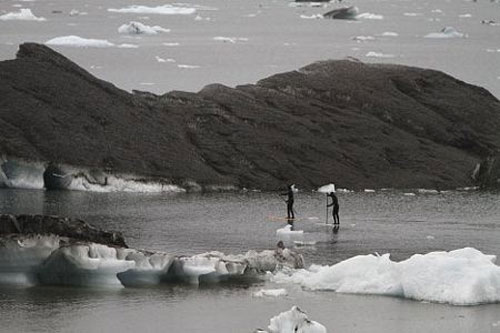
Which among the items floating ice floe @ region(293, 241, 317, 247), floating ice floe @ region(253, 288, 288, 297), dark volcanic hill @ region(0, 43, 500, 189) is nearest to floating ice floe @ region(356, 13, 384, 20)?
dark volcanic hill @ region(0, 43, 500, 189)

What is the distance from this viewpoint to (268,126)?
54.4m

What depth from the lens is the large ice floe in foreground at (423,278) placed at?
31.1 m

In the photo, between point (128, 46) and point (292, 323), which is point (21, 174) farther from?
point (128, 46)

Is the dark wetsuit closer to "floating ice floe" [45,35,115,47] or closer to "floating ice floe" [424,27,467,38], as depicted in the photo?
"floating ice floe" [45,35,115,47]

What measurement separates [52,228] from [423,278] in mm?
9464

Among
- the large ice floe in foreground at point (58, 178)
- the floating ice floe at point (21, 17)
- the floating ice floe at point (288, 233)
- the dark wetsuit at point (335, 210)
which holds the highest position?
the floating ice floe at point (21, 17)

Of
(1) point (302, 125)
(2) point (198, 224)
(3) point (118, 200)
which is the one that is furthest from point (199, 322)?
(1) point (302, 125)

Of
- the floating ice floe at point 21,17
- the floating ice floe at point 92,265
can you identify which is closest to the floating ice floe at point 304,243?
the floating ice floe at point 92,265

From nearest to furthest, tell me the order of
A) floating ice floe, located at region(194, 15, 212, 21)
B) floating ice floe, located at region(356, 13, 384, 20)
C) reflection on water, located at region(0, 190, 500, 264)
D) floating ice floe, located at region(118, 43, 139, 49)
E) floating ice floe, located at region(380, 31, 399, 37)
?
reflection on water, located at region(0, 190, 500, 264), floating ice floe, located at region(118, 43, 139, 49), floating ice floe, located at region(380, 31, 399, 37), floating ice floe, located at region(194, 15, 212, 21), floating ice floe, located at region(356, 13, 384, 20)

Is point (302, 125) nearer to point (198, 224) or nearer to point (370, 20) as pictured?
point (198, 224)

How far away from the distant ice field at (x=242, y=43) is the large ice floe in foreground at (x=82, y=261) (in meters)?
53.7

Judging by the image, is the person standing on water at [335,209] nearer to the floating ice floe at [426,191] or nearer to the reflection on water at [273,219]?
the reflection on water at [273,219]

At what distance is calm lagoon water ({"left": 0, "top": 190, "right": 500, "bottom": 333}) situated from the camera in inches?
1146

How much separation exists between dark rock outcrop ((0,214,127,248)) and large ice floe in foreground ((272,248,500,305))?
5393 millimetres
